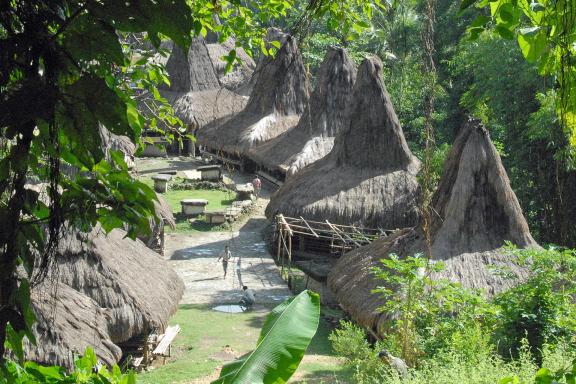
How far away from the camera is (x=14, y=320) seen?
2639 mm

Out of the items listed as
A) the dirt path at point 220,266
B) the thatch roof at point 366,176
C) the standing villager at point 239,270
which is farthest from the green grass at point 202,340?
the thatch roof at point 366,176

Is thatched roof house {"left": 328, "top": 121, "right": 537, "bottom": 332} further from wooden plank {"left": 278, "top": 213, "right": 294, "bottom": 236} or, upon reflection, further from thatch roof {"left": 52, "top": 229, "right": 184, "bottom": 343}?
wooden plank {"left": 278, "top": 213, "right": 294, "bottom": 236}

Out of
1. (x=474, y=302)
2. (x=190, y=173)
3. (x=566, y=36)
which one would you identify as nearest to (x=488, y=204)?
(x=474, y=302)

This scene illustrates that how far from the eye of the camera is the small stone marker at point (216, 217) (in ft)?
65.8

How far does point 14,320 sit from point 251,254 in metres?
15.2

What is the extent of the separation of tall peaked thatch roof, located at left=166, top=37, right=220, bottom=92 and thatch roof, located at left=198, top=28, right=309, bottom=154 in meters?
4.58

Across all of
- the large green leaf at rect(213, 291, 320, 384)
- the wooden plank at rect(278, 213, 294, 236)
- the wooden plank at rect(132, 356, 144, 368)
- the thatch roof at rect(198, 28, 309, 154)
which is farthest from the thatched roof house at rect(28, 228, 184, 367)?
the thatch roof at rect(198, 28, 309, 154)

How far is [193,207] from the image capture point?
2058 centimetres

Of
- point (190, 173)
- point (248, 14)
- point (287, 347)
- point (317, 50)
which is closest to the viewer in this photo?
point (287, 347)

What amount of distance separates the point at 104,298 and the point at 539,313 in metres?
5.76

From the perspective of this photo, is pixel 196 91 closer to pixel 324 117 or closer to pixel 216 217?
pixel 324 117

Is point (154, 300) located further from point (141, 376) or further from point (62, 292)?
point (62, 292)

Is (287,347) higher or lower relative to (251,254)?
higher

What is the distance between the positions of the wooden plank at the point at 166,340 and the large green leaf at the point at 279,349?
816 centimetres
